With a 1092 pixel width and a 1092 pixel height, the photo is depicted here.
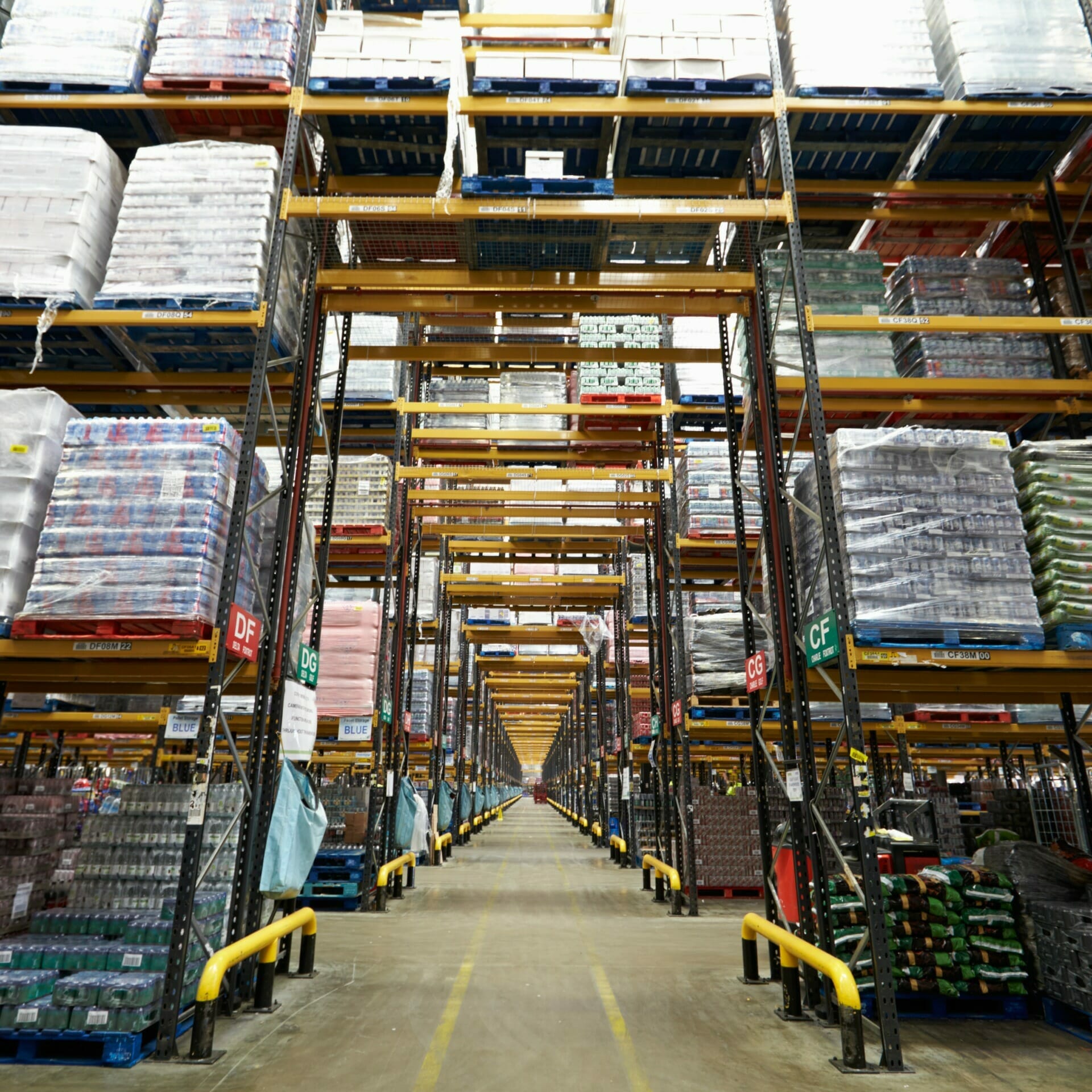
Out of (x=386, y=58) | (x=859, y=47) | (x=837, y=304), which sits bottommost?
(x=837, y=304)

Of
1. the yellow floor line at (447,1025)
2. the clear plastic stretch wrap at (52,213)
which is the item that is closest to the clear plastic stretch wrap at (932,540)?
the yellow floor line at (447,1025)

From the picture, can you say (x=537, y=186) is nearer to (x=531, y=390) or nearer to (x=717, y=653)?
(x=531, y=390)

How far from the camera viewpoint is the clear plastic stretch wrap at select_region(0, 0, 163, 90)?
6.51m

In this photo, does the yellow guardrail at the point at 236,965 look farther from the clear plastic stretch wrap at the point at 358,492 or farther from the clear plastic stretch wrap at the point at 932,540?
the clear plastic stretch wrap at the point at 358,492

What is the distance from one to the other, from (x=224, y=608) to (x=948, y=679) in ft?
17.3

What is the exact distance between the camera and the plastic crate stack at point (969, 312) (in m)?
7.11

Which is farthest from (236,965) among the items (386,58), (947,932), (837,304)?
(837,304)

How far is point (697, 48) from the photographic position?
621 cm

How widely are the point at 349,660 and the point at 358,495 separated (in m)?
2.46

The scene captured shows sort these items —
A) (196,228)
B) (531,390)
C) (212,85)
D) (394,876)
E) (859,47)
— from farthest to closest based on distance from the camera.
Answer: (531,390) → (394,876) → (859,47) → (212,85) → (196,228)

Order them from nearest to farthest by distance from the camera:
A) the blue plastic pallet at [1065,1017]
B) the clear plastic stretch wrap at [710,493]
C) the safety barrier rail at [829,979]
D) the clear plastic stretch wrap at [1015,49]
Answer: the safety barrier rail at [829,979]
the blue plastic pallet at [1065,1017]
the clear plastic stretch wrap at [1015,49]
the clear plastic stretch wrap at [710,493]

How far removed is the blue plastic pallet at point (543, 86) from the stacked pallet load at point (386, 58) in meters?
0.29

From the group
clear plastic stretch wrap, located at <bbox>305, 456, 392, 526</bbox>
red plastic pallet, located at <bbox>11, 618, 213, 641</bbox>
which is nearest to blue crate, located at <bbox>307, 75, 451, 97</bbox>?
red plastic pallet, located at <bbox>11, 618, 213, 641</bbox>

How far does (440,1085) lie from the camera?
167 inches
